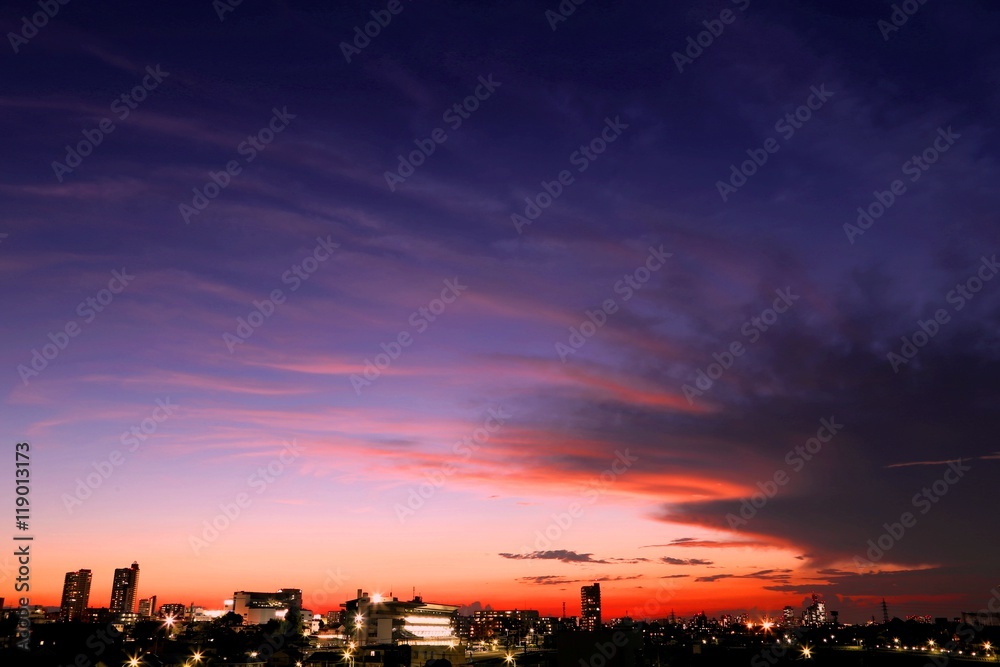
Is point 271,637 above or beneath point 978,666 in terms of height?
above

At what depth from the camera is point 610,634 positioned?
803 inches

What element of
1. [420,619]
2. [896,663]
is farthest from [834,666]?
[420,619]

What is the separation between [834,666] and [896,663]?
3135 centimetres

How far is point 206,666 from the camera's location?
3839 inches

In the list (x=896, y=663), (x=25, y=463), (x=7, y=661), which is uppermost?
(x=25, y=463)

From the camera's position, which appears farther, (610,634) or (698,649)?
(698,649)

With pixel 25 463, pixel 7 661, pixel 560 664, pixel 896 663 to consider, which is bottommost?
pixel 896 663

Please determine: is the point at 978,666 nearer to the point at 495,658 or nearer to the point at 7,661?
the point at 495,658

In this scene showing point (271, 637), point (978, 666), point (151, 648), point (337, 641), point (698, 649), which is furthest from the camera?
point (337, 641)

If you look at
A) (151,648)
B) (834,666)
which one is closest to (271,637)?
(151,648)

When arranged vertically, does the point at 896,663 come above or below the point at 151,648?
below

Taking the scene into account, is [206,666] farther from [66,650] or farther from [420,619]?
[420,619]

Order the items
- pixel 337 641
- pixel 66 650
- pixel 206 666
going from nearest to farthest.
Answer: pixel 66 650, pixel 206 666, pixel 337 641

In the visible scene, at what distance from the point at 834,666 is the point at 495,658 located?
87135 millimetres
